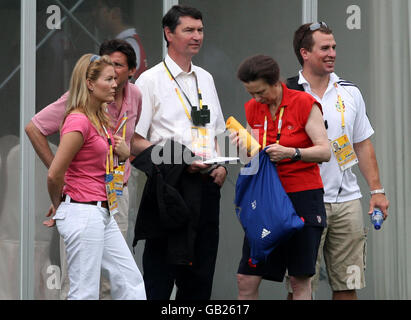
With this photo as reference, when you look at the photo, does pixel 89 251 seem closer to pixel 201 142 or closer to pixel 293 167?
pixel 201 142

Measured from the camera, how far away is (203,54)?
23.7ft

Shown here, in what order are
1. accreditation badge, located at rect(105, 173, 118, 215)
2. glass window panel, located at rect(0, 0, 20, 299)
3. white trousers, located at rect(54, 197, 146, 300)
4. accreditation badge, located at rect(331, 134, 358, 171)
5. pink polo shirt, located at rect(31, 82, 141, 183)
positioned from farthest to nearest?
glass window panel, located at rect(0, 0, 20, 299)
accreditation badge, located at rect(331, 134, 358, 171)
pink polo shirt, located at rect(31, 82, 141, 183)
accreditation badge, located at rect(105, 173, 118, 215)
white trousers, located at rect(54, 197, 146, 300)

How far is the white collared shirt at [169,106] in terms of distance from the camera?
567 centimetres

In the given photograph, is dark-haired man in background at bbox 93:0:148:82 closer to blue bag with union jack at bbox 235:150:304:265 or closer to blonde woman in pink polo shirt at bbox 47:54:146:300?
blonde woman in pink polo shirt at bbox 47:54:146:300

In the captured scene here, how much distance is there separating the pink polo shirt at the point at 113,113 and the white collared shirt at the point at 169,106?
49mm

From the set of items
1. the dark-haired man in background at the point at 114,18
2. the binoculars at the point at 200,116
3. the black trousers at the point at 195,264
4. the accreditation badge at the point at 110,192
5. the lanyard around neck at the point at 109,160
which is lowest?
the black trousers at the point at 195,264

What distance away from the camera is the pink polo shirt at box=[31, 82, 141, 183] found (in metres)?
5.41

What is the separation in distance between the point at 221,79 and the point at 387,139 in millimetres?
1436

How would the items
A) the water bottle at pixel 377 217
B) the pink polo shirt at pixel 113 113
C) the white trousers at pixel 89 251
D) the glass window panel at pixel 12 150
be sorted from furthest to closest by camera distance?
the glass window panel at pixel 12 150 → the water bottle at pixel 377 217 → the pink polo shirt at pixel 113 113 → the white trousers at pixel 89 251

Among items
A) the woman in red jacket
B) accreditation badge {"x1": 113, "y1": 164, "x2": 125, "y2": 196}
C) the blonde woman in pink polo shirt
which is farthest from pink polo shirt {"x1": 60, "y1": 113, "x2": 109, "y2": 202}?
the woman in red jacket

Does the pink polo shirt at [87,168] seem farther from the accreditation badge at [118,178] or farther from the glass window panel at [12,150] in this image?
the glass window panel at [12,150]

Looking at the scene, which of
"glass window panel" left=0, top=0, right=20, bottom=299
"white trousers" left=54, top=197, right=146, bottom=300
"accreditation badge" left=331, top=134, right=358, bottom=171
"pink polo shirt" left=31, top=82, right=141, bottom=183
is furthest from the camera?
"glass window panel" left=0, top=0, right=20, bottom=299

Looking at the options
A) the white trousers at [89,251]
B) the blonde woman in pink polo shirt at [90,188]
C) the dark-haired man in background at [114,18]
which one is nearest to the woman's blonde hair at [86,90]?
the blonde woman in pink polo shirt at [90,188]

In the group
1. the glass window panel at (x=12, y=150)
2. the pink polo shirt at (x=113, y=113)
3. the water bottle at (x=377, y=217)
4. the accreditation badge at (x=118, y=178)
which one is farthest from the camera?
the glass window panel at (x=12, y=150)
